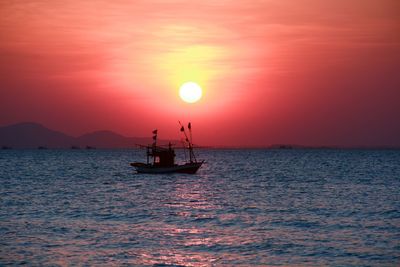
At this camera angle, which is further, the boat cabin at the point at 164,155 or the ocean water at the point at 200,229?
the boat cabin at the point at 164,155

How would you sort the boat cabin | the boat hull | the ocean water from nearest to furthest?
the ocean water < the boat cabin < the boat hull

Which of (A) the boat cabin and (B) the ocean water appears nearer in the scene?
(B) the ocean water

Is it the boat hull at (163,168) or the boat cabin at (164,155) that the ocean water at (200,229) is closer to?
the boat cabin at (164,155)

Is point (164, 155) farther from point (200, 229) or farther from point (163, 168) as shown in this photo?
point (200, 229)

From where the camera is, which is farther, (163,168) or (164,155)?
(163,168)

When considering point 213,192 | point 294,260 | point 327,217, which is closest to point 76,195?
point 213,192

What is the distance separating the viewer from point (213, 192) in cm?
6681

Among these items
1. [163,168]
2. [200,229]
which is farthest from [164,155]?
[200,229]

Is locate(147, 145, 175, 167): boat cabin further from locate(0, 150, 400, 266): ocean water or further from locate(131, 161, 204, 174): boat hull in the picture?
locate(0, 150, 400, 266): ocean water

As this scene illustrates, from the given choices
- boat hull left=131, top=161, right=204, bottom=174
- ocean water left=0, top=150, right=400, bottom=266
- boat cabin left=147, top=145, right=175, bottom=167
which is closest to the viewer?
ocean water left=0, top=150, right=400, bottom=266

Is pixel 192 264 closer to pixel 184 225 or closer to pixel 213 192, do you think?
pixel 184 225

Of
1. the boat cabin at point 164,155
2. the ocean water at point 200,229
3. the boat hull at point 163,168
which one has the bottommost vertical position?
the ocean water at point 200,229

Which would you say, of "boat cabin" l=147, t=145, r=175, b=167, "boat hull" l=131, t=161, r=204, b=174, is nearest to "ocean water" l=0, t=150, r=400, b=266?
"boat cabin" l=147, t=145, r=175, b=167

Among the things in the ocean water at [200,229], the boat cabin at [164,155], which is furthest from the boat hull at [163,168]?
the ocean water at [200,229]
